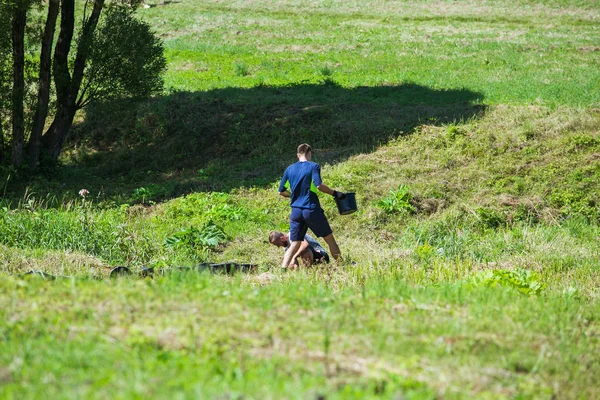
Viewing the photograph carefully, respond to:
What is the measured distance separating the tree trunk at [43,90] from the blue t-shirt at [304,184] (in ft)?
33.6

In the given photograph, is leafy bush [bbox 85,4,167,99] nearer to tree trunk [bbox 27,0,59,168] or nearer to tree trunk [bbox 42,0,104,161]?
tree trunk [bbox 42,0,104,161]

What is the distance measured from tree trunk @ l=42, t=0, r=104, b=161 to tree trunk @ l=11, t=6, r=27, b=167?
0.98m

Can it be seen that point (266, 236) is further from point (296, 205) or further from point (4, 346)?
point (4, 346)

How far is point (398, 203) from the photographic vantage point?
1378 centimetres

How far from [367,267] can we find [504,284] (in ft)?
7.05

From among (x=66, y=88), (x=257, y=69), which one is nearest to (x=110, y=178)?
(x=66, y=88)

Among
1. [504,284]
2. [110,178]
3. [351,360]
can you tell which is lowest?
[110,178]

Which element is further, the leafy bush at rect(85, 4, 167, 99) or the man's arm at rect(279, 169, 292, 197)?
the leafy bush at rect(85, 4, 167, 99)

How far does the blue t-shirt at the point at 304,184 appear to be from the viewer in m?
9.76

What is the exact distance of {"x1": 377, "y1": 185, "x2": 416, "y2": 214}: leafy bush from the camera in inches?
541

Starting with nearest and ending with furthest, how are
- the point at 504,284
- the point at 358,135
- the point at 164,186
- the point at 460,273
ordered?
Result: the point at 504,284
the point at 460,273
the point at 164,186
the point at 358,135

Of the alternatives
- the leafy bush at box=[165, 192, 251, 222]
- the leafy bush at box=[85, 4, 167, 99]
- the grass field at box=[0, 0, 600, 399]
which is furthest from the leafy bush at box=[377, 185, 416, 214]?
the leafy bush at box=[85, 4, 167, 99]

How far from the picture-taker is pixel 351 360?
199 inches

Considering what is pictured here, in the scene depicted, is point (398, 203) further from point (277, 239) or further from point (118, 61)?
point (118, 61)
